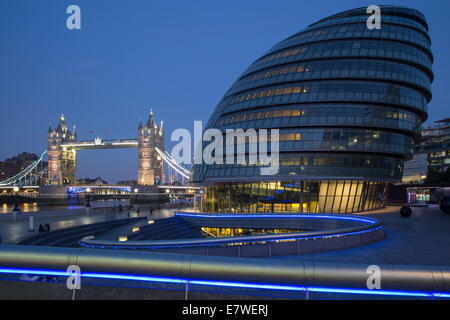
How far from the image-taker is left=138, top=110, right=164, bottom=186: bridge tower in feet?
479

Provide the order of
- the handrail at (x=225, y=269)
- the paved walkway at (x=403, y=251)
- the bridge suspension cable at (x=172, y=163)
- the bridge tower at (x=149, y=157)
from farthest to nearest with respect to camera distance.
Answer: the bridge suspension cable at (x=172, y=163) → the bridge tower at (x=149, y=157) → the paved walkway at (x=403, y=251) → the handrail at (x=225, y=269)

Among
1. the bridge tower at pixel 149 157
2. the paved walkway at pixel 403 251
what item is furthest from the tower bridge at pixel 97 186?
the paved walkway at pixel 403 251

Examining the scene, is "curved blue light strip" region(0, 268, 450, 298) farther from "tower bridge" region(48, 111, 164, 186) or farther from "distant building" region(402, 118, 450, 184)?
"tower bridge" region(48, 111, 164, 186)

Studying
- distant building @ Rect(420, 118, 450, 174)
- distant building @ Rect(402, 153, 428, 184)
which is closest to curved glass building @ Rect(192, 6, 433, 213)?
distant building @ Rect(402, 153, 428, 184)

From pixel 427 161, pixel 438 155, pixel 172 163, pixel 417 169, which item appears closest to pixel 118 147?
pixel 172 163

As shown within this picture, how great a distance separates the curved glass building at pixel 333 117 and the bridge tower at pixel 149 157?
99.3 meters

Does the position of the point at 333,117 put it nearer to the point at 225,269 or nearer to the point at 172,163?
the point at 225,269

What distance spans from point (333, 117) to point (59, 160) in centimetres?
16045

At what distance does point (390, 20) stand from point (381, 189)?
26638 millimetres

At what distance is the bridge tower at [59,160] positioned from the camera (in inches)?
6452

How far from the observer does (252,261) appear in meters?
6.38

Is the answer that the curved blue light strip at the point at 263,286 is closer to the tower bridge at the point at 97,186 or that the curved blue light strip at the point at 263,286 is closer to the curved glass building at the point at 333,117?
the curved glass building at the point at 333,117

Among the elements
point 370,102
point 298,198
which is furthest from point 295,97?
point 298,198

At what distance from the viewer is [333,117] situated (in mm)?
43219
